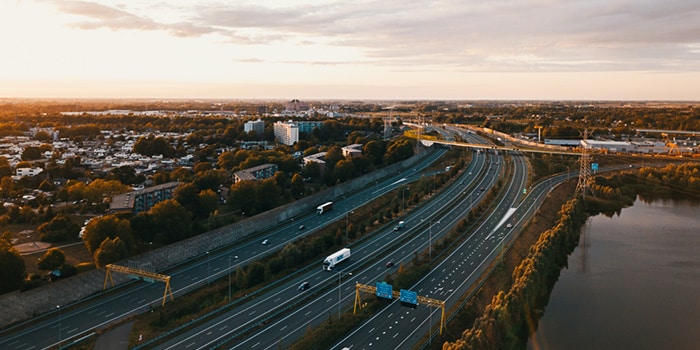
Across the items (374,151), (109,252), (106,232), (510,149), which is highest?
(374,151)

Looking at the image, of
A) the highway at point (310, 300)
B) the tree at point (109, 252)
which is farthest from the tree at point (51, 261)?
the highway at point (310, 300)

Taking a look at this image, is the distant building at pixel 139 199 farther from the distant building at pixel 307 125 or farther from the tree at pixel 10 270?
the distant building at pixel 307 125

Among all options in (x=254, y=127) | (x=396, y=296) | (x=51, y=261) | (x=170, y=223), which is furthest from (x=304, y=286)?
(x=254, y=127)

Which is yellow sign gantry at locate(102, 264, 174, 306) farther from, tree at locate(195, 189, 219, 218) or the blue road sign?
the blue road sign

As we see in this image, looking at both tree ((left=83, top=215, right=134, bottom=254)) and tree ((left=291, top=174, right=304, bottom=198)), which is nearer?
tree ((left=83, top=215, right=134, bottom=254))

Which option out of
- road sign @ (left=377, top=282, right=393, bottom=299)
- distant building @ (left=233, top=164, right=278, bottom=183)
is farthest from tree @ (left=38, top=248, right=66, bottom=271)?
distant building @ (left=233, top=164, right=278, bottom=183)

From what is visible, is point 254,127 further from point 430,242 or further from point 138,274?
point 138,274
